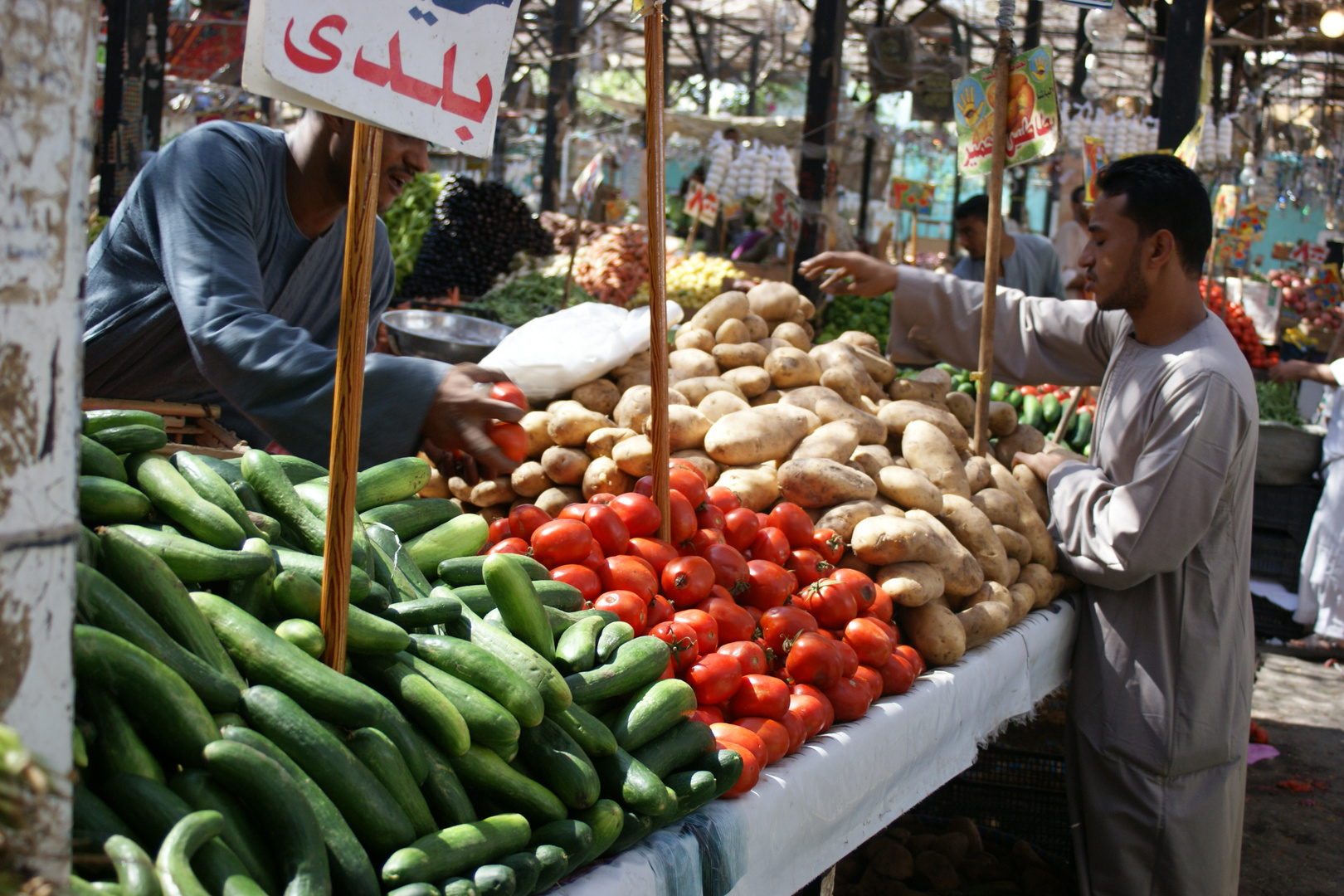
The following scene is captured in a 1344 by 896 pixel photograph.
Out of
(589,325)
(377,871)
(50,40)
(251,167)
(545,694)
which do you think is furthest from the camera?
(589,325)

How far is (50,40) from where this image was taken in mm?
697

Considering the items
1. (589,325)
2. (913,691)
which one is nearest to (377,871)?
(913,691)

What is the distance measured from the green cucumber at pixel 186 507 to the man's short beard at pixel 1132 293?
2661 millimetres

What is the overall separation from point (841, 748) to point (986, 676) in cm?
83

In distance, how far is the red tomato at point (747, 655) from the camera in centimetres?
215

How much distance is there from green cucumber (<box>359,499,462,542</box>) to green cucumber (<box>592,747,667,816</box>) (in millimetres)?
637

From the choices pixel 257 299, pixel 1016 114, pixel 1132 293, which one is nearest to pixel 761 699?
pixel 257 299

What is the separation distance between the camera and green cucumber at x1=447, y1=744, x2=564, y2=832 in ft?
4.95

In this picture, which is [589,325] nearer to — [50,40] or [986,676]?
[986,676]

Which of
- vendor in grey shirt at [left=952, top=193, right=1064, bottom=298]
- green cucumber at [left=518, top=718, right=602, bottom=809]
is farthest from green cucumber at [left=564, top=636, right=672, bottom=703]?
vendor in grey shirt at [left=952, top=193, right=1064, bottom=298]

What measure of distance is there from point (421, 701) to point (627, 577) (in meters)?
0.78

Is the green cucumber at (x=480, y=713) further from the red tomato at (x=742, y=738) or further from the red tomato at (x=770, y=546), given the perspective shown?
the red tomato at (x=770, y=546)

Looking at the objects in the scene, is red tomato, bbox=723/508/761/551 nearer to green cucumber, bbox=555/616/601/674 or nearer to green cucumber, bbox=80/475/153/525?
green cucumber, bbox=555/616/601/674

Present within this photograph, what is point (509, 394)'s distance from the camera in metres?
2.06
